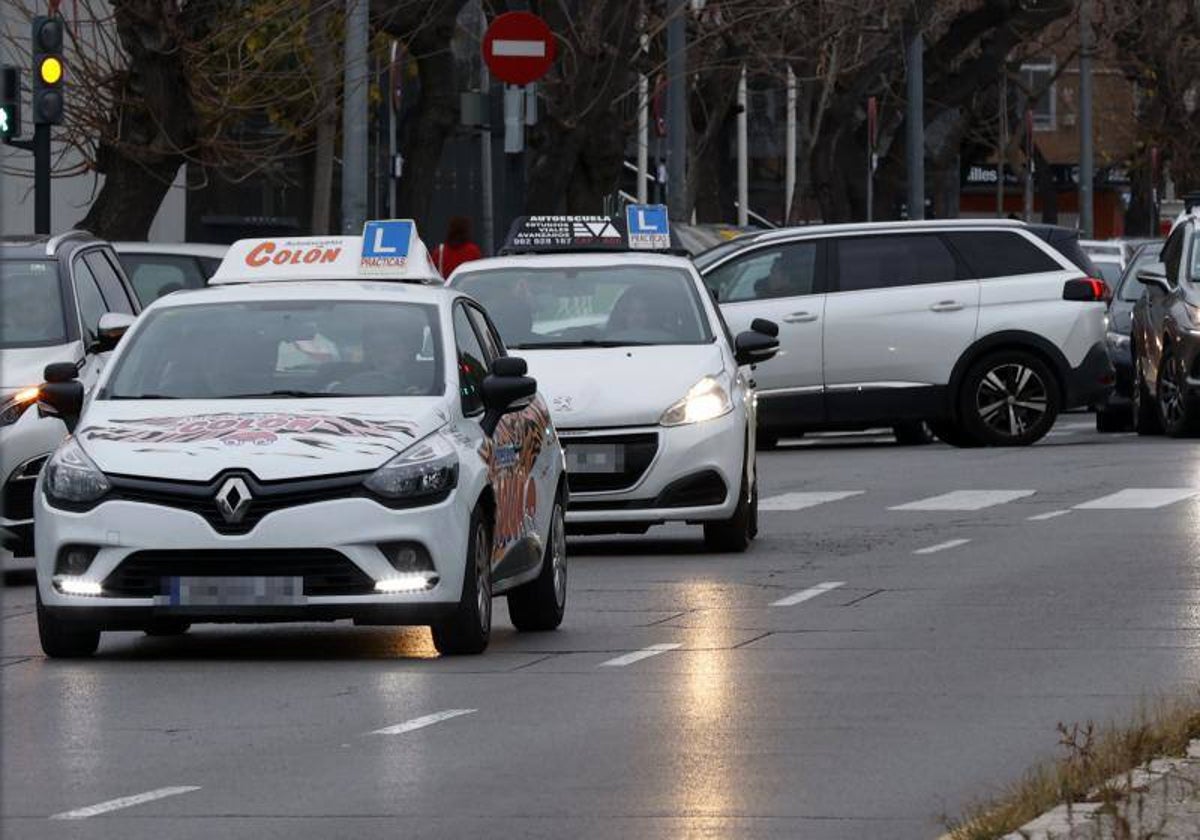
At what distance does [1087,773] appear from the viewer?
351 inches

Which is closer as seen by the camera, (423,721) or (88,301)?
(423,721)

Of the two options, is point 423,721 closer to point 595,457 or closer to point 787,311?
point 595,457

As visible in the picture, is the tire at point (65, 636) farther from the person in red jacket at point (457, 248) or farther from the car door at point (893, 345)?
the person in red jacket at point (457, 248)

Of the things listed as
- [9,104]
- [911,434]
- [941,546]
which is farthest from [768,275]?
[941,546]

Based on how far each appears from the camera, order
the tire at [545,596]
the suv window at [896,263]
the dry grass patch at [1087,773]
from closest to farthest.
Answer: the dry grass patch at [1087,773] < the tire at [545,596] < the suv window at [896,263]

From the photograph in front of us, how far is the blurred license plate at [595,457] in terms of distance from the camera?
18.0m

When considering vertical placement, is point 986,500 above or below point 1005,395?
below

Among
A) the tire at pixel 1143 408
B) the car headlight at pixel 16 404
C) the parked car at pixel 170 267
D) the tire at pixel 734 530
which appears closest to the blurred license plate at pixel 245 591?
the car headlight at pixel 16 404

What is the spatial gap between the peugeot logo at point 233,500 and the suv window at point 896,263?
1593 cm

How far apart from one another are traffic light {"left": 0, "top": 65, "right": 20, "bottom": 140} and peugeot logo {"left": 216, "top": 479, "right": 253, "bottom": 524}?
47.2ft

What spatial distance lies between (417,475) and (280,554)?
58 cm

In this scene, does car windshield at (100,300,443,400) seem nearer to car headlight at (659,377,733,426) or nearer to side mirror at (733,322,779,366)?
car headlight at (659,377,733,426)

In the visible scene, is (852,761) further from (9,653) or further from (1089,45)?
(1089,45)

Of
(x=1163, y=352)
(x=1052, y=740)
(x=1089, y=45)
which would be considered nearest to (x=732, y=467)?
(x=1052, y=740)
